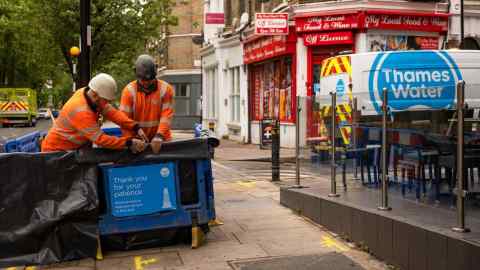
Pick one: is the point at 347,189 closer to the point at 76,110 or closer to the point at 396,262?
the point at 396,262

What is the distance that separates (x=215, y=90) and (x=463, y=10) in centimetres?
1457

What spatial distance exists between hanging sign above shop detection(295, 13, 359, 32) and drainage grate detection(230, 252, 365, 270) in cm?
1459

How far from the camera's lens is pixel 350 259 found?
6090 millimetres

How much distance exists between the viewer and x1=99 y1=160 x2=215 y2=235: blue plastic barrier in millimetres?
6500

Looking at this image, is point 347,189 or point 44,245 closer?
point 44,245

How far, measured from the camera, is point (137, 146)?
645 cm

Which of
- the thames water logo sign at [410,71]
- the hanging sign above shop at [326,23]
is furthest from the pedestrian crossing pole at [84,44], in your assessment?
the hanging sign above shop at [326,23]

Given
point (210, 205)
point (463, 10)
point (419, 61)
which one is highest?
point (463, 10)

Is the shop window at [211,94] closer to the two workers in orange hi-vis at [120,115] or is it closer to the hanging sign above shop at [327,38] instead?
the hanging sign above shop at [327,38]

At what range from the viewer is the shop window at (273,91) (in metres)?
22.0

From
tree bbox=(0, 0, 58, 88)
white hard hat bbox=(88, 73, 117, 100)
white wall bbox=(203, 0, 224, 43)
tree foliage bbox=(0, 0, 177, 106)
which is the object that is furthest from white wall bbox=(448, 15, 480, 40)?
white hard hat bbox=(88, 73, 117, 100)

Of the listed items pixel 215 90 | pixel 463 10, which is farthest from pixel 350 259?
pixel 215 90

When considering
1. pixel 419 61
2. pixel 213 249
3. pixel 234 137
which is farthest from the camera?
pixel 234 137

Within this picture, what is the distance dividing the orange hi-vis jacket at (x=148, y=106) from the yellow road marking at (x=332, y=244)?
211 centimetres
